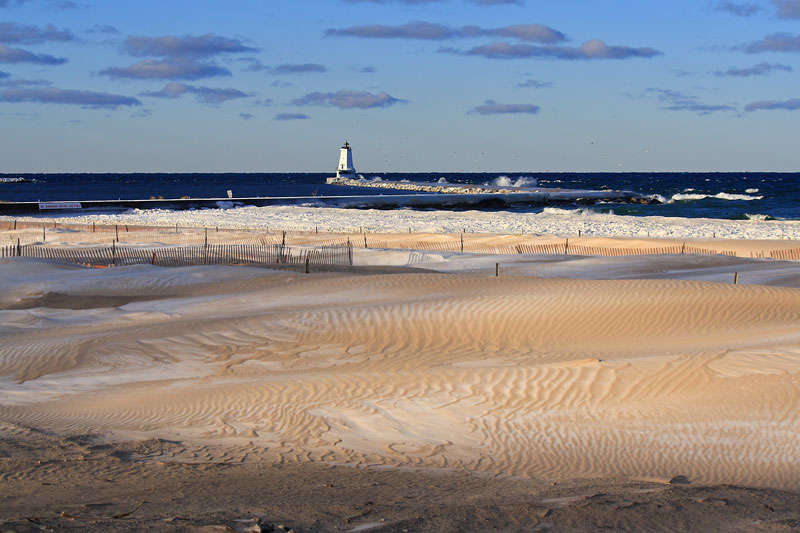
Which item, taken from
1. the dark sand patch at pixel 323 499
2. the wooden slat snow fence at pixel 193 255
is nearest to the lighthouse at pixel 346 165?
the wooden slat snow fence at pixel 193 255

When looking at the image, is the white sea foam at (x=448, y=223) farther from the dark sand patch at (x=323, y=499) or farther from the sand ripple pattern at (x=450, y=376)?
the dark sand patch at (x=323, y=499)

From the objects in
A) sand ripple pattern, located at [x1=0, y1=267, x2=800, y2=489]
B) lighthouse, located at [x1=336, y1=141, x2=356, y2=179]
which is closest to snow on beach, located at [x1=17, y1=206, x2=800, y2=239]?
sand ripple pattern, located at [x1=0, y1=267, x2=800, y2=489]

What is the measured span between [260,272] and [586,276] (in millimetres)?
9172

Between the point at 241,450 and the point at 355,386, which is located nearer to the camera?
the point at 241,450

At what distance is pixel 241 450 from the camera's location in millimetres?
9133

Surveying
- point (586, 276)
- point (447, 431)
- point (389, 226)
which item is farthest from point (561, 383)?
point (389, 226)

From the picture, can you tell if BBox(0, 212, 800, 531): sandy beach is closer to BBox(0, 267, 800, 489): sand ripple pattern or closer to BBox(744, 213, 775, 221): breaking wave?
BBox(0, 267, 800, 489): sand ripple pattern

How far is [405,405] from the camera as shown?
36.5 feet

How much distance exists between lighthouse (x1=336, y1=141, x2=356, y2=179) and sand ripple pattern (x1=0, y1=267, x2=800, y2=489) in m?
136

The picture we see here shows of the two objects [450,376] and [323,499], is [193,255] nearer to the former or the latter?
[450,376]

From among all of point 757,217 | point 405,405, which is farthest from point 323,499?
point 757,217

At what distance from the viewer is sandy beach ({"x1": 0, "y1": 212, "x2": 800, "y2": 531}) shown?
22.0 feet

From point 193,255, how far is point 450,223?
86.8 feet

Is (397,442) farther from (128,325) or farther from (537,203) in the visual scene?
(537,203)
